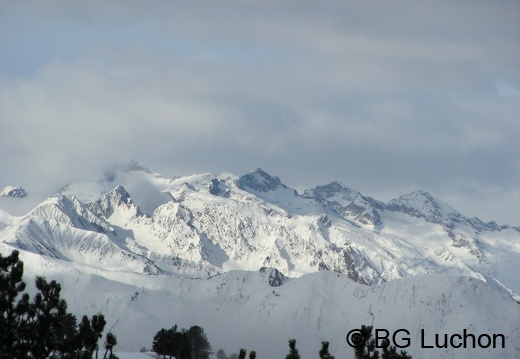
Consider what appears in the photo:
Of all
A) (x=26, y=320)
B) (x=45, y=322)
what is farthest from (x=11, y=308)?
(x=45, y=322)

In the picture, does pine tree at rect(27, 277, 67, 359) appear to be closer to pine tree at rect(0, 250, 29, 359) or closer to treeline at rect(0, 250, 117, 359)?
treeline at rect(0, 250, 117, 359)

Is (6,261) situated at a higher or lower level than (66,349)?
higher

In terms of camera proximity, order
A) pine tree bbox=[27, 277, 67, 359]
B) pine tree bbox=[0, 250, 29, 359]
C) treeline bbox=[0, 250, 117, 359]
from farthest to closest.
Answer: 1. pine tree bbox=[27, 277, 67, 359]
2. treeline bbox=[0, 250, 117, 359]
3. pine tree bbox=[0, 250, 29, 359]

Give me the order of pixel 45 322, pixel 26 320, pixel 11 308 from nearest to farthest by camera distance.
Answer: pixel 11 308 < pixel 26 320 < pixel 45 322

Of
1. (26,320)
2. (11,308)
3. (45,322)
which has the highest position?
(11,308)

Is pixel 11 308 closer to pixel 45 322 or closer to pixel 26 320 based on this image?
pixel 26 320

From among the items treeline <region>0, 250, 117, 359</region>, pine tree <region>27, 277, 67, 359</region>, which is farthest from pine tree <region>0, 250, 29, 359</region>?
pine tree <region>27, 277, 67, 359</region>

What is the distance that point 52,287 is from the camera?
7200 centimetres

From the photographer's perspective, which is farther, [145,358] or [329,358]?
[145,358]

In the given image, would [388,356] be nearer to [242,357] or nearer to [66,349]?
[242,357]

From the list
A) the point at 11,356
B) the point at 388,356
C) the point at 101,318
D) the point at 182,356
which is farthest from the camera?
the point at 182,356

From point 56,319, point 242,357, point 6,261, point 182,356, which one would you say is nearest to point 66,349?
point 56,319

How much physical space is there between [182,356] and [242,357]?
8012cm

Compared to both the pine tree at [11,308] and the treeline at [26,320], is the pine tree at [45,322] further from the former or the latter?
the pine tree at [11,308]
